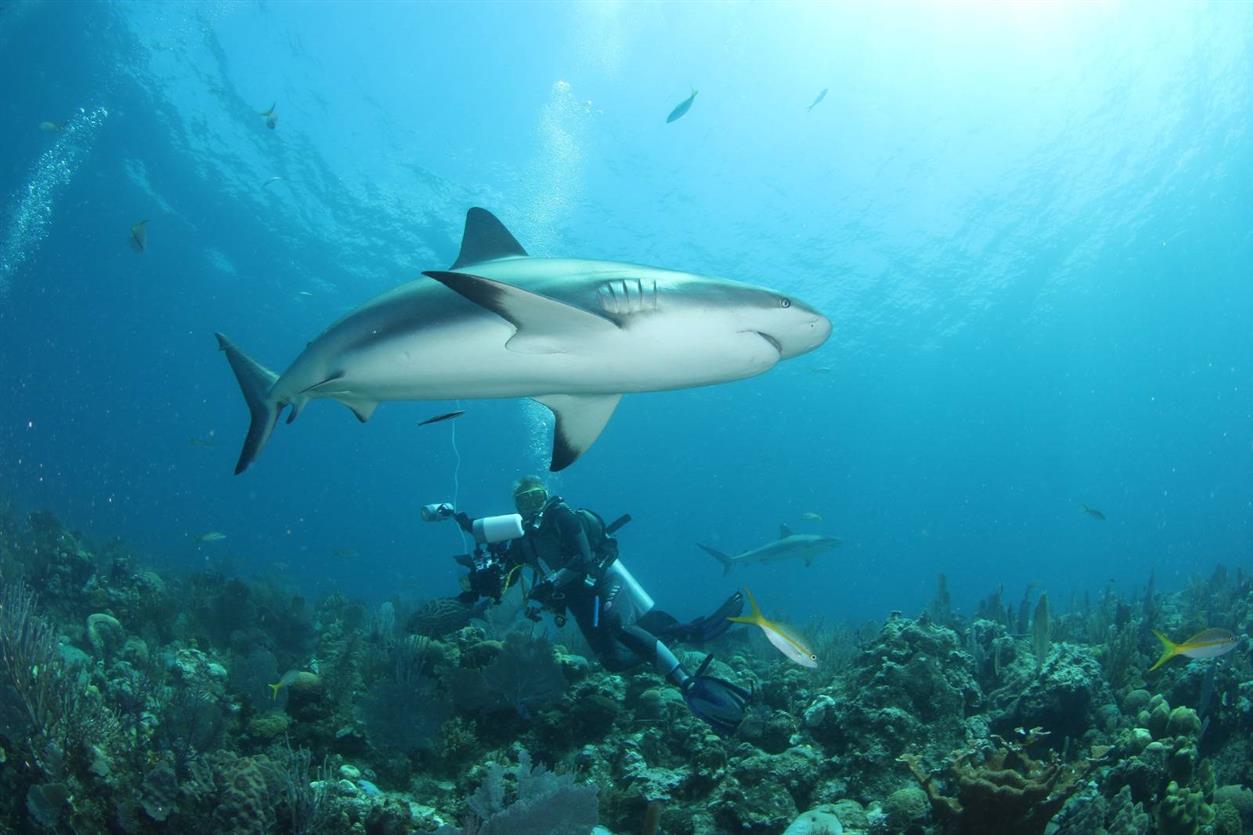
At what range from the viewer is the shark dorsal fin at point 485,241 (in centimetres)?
491

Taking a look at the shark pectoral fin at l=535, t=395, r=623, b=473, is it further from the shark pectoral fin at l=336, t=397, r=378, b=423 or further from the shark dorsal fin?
the shark pectoral fin at l=336, t=397, r=378, b=423

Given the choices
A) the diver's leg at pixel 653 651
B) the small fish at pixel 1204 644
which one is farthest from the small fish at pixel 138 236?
the small fish at pixel 1204 644

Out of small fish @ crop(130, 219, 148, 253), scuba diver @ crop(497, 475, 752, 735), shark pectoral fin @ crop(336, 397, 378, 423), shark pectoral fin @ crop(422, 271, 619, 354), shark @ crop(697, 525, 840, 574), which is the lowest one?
scuba diver @ crop(497, 475, 752, 735)

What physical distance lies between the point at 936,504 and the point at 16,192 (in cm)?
15444

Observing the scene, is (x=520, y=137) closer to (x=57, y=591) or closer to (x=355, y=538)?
(x=57, y=591)

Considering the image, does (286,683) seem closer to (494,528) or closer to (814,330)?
(494,528)

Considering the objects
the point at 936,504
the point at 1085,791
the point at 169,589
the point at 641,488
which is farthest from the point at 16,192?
the point at 936,504

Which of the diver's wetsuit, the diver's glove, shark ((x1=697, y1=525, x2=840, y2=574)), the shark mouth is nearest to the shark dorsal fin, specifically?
the shark mouth

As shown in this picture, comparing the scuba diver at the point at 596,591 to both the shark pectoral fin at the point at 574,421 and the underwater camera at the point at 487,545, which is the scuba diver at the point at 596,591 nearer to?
the underwater camera at the point at 487,545

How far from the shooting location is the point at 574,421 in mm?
4863

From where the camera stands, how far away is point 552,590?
22.5 feet

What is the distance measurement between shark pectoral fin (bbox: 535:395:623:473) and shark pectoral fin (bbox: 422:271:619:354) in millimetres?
1082

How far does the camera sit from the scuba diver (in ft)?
23.2

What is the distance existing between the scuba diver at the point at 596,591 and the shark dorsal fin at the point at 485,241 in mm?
3364
